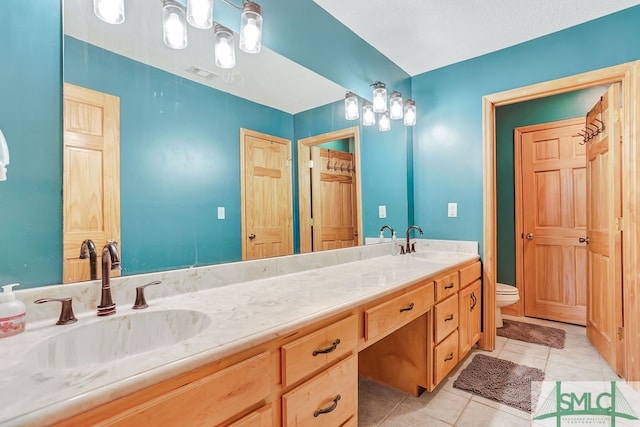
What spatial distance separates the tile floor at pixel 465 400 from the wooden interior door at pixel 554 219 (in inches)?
29.3

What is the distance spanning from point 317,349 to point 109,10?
4.48 feet

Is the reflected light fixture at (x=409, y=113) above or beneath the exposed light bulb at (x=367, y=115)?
above

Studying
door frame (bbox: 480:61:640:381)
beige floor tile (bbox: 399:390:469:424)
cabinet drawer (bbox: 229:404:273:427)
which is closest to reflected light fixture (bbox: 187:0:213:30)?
cabinet drawer (bbox: 229:404:273:427)

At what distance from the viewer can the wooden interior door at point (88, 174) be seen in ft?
3.34

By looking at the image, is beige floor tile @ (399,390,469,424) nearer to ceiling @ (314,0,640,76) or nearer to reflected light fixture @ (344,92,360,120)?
reflected light fixture @ (344,92,360,120)

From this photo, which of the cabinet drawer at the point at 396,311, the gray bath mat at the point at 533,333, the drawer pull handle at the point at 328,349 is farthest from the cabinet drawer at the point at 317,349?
the gray bath mat at the point at 533,333

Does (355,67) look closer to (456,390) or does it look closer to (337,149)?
(337,149)

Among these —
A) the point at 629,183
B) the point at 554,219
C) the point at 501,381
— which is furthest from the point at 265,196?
the point at 554,219

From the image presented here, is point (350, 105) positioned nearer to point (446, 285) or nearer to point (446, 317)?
point (446, 285)

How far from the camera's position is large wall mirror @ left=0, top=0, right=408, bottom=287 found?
3.10 feet

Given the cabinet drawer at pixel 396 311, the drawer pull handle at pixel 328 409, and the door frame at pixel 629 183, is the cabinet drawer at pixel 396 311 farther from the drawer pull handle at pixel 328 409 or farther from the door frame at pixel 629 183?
the door frame at pixel 629 183

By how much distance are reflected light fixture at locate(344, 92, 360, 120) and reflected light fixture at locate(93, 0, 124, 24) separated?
4.47 ft

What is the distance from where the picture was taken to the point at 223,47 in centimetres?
138

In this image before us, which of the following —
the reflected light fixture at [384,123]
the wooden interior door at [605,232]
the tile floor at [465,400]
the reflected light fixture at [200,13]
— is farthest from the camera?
the reflected light fixture at [384,123]
